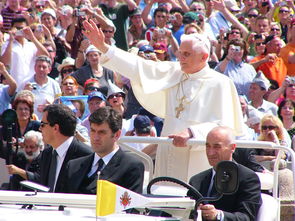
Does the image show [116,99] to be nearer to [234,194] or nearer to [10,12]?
[10,12]

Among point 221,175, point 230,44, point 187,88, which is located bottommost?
point 221,175

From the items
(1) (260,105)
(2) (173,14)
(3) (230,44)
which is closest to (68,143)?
(1) (260,105)

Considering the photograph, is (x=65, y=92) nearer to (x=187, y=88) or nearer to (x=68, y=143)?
(x=187, y=88)

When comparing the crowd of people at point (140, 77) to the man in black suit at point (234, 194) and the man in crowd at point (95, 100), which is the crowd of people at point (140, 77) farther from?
the man in black suit at point (234, 194)

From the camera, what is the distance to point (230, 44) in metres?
13.8

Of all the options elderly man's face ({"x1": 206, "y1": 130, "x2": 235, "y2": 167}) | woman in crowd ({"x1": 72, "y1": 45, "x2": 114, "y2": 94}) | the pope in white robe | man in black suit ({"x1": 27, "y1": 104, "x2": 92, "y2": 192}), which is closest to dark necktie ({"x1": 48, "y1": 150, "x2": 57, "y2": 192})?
man in black suit ({"x1": 27, "y1": 104, "x2": 92, "y2": 192})

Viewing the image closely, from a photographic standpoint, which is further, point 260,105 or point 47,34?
point 47,34

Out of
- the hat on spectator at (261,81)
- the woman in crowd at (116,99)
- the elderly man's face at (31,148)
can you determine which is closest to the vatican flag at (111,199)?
the elderly man's face at (31,148)

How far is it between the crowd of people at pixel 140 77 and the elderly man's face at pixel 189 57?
0.01 meters

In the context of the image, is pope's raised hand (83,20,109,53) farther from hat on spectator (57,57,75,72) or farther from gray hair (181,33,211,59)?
hat on spectator (57,57,75,72)

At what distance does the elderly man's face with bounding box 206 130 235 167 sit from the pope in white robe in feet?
5.61

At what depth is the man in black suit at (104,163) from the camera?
6531mm

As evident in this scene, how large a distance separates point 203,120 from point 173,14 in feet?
26.6

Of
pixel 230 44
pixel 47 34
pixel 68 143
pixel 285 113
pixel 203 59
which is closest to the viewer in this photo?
pixel 68 143
